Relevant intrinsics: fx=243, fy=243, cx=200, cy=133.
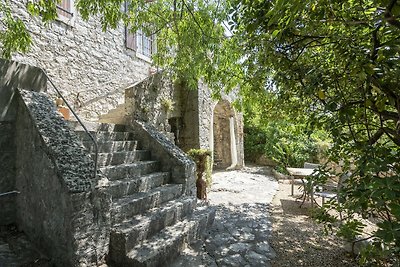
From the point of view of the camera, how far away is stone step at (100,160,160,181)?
3377 mm

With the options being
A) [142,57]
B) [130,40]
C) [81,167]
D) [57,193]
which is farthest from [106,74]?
[57,193]

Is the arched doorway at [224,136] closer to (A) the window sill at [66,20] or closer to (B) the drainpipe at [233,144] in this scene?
(B) the drainpipe at [233,144]

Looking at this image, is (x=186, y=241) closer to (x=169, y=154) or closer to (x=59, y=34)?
(x=169, y=154)

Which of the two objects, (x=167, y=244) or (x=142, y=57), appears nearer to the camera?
(x=167, y=244)

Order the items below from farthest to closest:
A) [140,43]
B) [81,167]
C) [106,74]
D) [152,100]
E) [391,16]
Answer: [140,43]
[106,74]
[152,100]
[81,167]
[391,16]

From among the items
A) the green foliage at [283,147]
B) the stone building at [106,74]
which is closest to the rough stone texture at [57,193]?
the stone building at [106,74]

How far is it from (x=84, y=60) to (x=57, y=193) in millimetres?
5175

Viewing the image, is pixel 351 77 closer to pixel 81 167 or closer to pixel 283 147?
pixel 81 167

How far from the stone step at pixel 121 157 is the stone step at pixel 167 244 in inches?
52.9

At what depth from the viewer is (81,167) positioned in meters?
2.43

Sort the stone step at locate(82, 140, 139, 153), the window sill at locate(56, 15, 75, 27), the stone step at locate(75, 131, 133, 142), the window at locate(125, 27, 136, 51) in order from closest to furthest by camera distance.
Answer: the stone step at locate(82, 140, 139, 153), the stone step at locate(75, 131, 133, 142), the window sill at locate(56, 15, 75, 27), the window at locate(125, 27, 136, 51)

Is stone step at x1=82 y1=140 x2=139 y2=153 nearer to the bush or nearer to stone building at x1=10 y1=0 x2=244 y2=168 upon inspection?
stone building at x1=10 y1=0 x2=244 y2=168

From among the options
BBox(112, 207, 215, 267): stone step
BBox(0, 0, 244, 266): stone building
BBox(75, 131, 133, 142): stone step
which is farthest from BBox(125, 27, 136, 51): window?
BBox(112, 207, 215, 267): stone step

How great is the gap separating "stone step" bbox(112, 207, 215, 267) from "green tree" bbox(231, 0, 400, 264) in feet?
5.66
